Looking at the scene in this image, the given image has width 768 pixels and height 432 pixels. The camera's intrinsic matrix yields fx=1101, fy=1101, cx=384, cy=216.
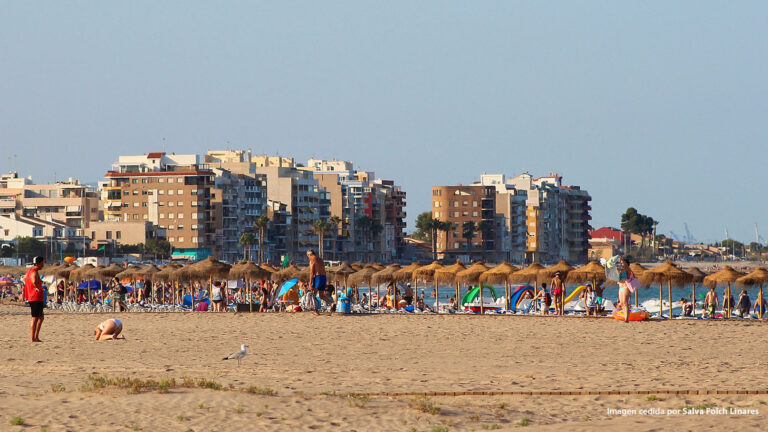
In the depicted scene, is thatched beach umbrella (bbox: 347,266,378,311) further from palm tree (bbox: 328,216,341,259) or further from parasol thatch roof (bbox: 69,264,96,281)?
palm tree (bbox: 328,216,341,259)

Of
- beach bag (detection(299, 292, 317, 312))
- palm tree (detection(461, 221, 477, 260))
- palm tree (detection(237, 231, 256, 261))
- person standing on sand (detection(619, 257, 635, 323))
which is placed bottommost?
beach bag (detection(299, 292, 317, 312))

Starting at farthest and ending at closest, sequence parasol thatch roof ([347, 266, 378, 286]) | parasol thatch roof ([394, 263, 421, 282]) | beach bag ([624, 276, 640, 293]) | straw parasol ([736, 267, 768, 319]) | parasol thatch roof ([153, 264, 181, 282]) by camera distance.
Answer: parasol thatch roof ([347, 266, 378, 286]) < parasol thatch roof ([153, 264, 181, 282]) < parasol thatch roof ([394, 263, 421, 282]) < straw parasol ([736, 267, 768, 319]) < beach bag ([624, 276, 640, 293])

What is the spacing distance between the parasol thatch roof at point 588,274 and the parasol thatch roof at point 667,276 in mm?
1239

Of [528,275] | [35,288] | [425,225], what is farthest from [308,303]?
[425,225]

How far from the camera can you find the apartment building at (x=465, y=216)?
15512cm

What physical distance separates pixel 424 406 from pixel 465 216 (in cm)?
14555

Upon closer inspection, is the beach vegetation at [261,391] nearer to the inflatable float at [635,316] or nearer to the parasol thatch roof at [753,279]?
the inflatable float at [635,316]

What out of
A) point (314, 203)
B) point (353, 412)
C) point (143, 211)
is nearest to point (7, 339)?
point (353, 412)

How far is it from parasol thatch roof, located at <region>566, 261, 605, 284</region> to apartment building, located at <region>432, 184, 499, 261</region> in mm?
122819

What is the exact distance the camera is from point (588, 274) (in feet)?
101

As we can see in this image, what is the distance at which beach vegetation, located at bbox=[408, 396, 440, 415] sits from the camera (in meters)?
10.5

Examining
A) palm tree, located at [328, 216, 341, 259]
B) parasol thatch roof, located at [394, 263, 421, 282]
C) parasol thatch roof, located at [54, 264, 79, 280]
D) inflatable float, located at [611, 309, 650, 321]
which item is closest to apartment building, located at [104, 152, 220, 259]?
palm tree, located at [328, 216, 341, 259]

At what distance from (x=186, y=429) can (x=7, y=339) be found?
10966mm

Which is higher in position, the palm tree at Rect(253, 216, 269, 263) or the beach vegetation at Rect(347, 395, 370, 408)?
the palm tree at Rect(253, 216, 269, 263)
